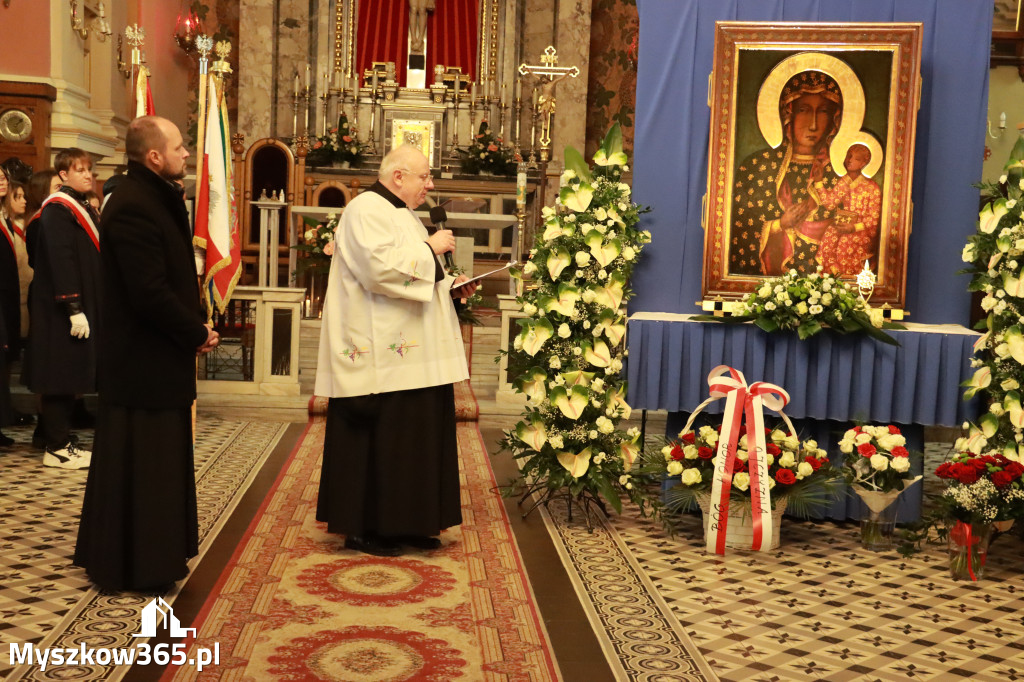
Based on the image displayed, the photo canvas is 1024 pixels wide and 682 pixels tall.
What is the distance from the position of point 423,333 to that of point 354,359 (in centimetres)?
33

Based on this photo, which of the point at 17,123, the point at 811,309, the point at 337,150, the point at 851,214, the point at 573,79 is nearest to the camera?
the point at 811,309

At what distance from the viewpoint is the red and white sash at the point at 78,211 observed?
6379 mm

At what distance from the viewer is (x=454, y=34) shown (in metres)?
15.6

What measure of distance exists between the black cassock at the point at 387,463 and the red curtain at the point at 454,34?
11491 mm

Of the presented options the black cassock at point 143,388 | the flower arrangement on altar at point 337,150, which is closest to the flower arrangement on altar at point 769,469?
the black cassock at point 143,388

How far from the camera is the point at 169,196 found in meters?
4.13

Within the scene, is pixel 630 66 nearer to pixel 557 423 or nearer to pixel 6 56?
pixel 6 56

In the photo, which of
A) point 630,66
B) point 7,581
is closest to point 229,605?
point 7,581

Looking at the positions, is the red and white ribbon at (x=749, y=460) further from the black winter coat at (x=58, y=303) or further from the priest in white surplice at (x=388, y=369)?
the black winter coat at (x=58, y=303)

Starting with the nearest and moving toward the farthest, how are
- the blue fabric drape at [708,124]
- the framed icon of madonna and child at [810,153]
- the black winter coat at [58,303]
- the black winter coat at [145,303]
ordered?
the black winter coat at [145,303]
the framed icon of madonna and child at [810,153]
the blue fabric drape at [708,124]
the black winter coat at [58,303]

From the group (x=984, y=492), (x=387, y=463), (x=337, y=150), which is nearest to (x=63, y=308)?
(x=387, y=463)

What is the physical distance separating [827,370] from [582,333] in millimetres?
1286

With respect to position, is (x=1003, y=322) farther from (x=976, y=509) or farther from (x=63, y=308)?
(x=63, y=308)

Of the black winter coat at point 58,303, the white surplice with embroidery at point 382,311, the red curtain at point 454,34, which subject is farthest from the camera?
the red curtain at point 454,34
